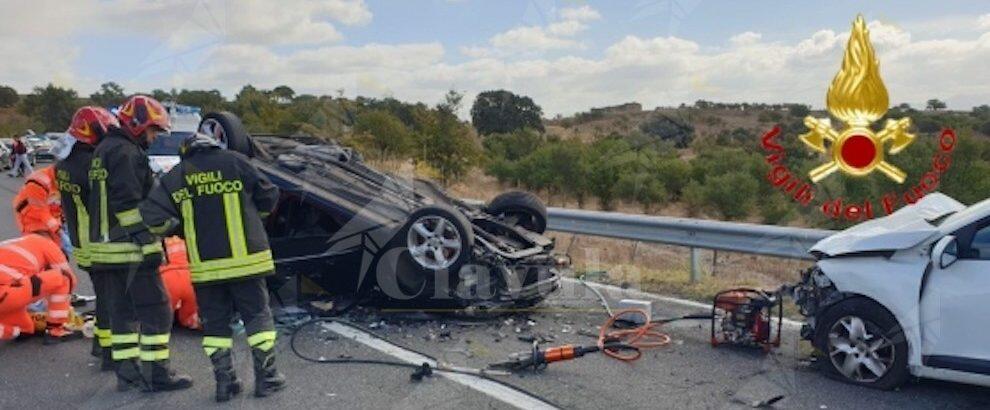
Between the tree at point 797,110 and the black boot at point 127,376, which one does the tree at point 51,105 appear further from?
the black boot at point 127,376

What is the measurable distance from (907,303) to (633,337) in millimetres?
1818

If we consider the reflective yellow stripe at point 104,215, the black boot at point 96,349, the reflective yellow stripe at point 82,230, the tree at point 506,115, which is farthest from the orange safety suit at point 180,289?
the tree at point 506,115

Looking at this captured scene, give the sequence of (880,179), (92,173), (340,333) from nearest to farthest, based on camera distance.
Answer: (92,173) → (340,333) → (880,179)

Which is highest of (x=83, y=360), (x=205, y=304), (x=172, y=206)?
(x=172, y=206)

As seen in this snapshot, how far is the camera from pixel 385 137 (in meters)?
19.8

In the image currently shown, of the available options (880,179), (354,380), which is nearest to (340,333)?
(354,380)

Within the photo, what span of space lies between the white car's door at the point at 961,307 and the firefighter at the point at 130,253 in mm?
4332

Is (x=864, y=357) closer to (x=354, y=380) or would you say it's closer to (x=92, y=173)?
(x=354, y=380)

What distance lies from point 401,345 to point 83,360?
2.18 metres

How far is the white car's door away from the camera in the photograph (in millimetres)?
4070

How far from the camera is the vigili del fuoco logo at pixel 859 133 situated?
24.6ft

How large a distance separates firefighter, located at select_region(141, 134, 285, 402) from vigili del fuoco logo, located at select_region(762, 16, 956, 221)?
5801 mm

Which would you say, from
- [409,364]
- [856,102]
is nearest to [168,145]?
[409,364]

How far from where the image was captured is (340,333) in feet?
18.8
